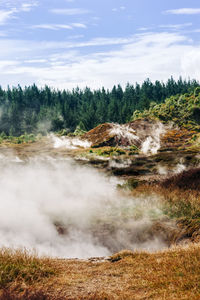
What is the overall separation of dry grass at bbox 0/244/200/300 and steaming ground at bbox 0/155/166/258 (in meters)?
1.76

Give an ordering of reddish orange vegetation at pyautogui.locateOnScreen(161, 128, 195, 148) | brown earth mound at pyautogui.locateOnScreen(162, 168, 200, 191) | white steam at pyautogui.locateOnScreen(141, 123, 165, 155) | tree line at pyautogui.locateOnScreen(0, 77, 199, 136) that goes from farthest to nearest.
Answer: tree line at pyautogui.locateOnScreen(0, 77, 199, 136), reddish orange vegetation at pyautogui.locateOnScreen(161, 128, 195, 148), white steam at pyautogui.locateOnScreen(141, 123, 165, 155), brown earth mound at pyautogui.locateOnScreen(162, 168, 200, 191)

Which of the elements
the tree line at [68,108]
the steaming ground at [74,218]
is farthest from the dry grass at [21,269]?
the tree line at [68,108]

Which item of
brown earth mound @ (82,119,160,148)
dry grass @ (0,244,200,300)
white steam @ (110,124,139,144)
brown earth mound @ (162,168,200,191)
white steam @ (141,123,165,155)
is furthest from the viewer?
white steam @ (110,124,139,144)

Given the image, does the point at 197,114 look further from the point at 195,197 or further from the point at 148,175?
the point at 195,197

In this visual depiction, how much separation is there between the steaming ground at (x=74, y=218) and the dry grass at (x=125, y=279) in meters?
1.76

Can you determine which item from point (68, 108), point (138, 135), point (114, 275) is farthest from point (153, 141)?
point (68, 108)

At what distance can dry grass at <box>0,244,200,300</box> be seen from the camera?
533 cm

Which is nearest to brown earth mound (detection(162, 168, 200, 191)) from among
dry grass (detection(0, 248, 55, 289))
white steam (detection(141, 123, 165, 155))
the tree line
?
dry grass (detection(0, 248, 55, 289))

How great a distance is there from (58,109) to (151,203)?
9057 centimetres

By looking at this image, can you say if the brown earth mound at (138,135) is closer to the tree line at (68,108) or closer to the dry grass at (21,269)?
the dry grass at (21,269)

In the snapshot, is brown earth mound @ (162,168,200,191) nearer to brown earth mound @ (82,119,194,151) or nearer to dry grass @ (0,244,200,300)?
dry grass @ (0,244,200,300)

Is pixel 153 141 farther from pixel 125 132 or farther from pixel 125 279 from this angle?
pixel 125 279

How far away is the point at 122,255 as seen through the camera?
7812 millimetres

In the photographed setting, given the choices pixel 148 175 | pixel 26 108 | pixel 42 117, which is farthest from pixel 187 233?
pixel 26 108
